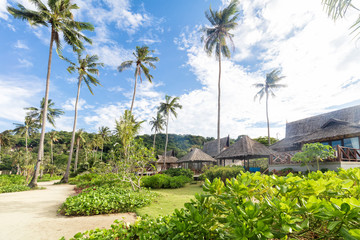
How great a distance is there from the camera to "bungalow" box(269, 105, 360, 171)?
1145 centimetres

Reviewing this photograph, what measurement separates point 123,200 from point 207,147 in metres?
28.8

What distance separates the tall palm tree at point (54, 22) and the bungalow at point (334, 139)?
62.5 feet

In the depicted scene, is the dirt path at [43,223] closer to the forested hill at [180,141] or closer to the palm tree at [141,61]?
the palm tree at [141,61]

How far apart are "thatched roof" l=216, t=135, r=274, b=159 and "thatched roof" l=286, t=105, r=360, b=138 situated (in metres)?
4.73

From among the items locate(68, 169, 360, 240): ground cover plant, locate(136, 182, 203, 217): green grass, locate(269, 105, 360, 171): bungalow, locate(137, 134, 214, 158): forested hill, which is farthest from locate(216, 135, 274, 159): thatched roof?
locate(137, 134, 214, 158): forested hill

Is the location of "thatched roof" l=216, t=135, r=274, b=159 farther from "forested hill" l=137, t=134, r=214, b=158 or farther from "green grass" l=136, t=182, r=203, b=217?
"forested hill" l=137, t=134, r=214, b=158

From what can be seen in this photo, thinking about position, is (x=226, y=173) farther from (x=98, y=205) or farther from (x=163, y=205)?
(x=98, y=205)

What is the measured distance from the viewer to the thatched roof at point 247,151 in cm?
1652

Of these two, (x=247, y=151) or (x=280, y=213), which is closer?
(x=280, y=213)

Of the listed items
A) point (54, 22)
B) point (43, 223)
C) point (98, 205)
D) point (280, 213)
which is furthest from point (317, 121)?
point (54, 22)

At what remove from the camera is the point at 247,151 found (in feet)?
54.6

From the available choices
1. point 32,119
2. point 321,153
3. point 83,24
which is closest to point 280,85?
point 321,153

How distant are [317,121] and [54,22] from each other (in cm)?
2580

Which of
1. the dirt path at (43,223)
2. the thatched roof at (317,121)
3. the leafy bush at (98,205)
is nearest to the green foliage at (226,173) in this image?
the leafy bush at (98,205)
